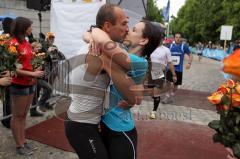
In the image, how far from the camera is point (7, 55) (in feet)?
12.0

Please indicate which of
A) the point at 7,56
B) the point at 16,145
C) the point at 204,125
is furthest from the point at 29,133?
the point at 204,125

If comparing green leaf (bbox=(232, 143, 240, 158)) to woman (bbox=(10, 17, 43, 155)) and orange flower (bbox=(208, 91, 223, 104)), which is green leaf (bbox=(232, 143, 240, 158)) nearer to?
orange flower (bbox=(208, 91, 223, 104))

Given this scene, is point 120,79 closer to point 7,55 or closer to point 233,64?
point 233,64

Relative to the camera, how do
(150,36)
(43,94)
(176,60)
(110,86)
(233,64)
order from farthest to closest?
(176,60) → (43,94) → (150,36) → (110,86) → (233,64)

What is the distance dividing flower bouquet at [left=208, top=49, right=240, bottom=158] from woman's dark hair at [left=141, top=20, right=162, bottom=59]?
2.19ft

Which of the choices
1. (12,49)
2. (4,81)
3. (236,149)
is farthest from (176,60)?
(236,149)

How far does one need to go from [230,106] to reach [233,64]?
292 millimetres

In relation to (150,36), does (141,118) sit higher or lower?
lower

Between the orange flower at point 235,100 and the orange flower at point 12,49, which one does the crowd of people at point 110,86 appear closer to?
the orange flower at point 235,100

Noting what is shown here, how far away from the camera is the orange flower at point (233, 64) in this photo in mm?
1819

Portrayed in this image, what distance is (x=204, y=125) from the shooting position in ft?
20.5

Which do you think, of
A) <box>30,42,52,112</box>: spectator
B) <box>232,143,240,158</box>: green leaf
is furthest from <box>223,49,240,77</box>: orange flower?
<box>30,42,52,112</box>: spectator

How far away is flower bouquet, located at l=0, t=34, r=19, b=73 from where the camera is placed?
364 cm

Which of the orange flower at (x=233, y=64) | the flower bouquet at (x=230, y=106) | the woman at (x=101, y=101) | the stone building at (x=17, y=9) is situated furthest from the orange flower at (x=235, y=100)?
the stone building at (x=17, y=9)
